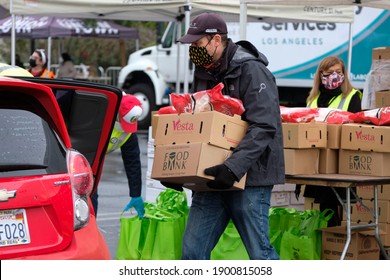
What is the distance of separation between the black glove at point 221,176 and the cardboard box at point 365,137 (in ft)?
6.71

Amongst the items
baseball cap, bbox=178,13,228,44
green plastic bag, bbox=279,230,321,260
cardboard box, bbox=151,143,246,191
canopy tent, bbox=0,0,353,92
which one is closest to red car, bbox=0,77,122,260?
cardboard box, bbox=151,143,246,191

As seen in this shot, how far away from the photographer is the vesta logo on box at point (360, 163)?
290 inches

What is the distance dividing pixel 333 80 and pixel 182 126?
8.60 feet

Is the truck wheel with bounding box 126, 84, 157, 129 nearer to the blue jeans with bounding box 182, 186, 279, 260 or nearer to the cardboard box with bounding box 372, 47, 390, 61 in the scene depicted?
the cardboard box with bounding box 372, 47, 390, 61

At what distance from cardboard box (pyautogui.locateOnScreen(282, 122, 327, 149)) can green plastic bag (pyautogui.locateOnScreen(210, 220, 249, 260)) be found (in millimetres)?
831

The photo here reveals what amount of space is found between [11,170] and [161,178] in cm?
133

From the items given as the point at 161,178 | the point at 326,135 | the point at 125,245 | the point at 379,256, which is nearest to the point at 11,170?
the point at 161,178

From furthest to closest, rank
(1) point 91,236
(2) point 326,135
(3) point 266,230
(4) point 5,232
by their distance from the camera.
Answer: (2) point 326,135, (3) point 266,230, (1) point 91,236, (4) point 5,232

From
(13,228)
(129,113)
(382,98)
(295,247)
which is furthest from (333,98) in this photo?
(13,228)

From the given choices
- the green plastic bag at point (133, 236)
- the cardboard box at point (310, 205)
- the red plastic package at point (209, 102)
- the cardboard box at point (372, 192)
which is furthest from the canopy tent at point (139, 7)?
the red plastic package at point (209, 102)

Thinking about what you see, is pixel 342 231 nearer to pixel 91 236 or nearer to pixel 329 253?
pixel 329 253

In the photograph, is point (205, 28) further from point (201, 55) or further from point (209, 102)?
point (209, 102)

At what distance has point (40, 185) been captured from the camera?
496 cm

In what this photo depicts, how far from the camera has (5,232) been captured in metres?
4.84
